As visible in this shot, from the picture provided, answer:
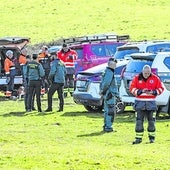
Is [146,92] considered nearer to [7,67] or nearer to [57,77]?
[57,77]

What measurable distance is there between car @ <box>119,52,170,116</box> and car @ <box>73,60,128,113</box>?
74 centimetres

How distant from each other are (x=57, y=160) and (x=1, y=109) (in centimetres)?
1204

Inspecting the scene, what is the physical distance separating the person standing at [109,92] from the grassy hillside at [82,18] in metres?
32.2

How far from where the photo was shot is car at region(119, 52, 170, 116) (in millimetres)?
21469

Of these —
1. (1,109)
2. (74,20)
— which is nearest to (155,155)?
(1,109)

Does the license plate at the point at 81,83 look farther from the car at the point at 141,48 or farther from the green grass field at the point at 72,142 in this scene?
the car at the point at 141,48

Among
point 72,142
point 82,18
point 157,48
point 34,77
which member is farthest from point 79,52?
point 82,18

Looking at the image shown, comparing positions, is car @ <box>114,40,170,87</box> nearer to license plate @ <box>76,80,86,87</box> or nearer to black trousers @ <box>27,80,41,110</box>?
license plate @ <box>76,80,86,87</box>

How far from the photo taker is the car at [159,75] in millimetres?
21469

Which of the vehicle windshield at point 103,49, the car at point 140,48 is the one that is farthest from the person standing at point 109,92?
the vehicle windshield at point 103,49

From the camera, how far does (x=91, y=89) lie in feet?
76.4

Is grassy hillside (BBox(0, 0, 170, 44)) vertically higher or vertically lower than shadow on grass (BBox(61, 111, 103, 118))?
higher

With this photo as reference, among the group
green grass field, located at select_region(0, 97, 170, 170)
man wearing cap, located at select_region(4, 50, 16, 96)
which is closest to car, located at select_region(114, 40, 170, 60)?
green grass field, located at select_region(0, 97, 170, 170)

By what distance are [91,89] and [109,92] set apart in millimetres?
4223
